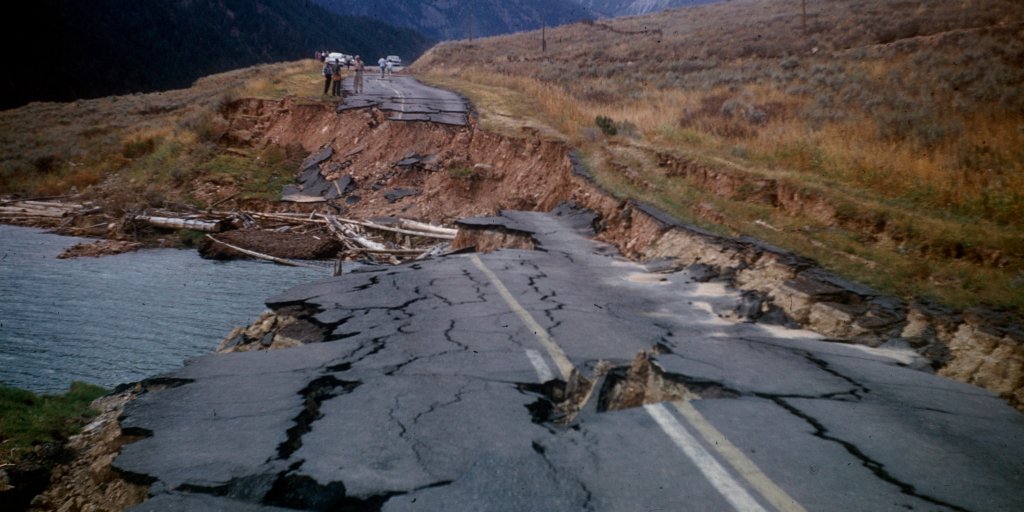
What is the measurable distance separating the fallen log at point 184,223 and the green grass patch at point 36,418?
36.7ft

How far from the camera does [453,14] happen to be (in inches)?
6658

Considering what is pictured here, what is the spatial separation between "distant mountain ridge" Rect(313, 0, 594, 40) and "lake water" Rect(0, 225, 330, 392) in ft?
476

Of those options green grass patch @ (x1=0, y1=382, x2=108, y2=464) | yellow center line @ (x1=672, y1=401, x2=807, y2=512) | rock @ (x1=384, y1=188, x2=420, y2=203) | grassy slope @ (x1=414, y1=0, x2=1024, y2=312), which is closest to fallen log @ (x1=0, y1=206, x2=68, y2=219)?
rock @ (x1=384, y1=188, x2=420, y2=203)

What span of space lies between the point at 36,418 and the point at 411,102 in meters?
20.7

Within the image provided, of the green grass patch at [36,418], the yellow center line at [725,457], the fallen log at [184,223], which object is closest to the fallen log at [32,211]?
the fallen log at [184,223]

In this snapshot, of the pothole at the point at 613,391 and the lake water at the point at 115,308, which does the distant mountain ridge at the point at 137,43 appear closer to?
the lake water at the point at 115,308

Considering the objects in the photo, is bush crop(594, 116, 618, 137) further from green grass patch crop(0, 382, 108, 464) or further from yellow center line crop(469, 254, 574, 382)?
green grass patch crop(0, 382, 108, 464)

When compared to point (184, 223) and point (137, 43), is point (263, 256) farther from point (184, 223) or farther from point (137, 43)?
point (137, 43)

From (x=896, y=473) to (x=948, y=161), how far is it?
10507mm

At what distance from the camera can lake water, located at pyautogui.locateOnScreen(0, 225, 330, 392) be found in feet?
27.3

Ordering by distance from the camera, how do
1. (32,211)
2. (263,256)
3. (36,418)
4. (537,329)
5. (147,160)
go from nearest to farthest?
(36,418) → (537,329) → (263,256) → (32,211) → (147,160)

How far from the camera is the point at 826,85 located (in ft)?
66.7

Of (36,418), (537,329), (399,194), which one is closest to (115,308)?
(36,418)

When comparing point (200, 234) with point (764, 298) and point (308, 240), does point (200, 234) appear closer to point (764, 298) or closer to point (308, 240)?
point (308, 240)
